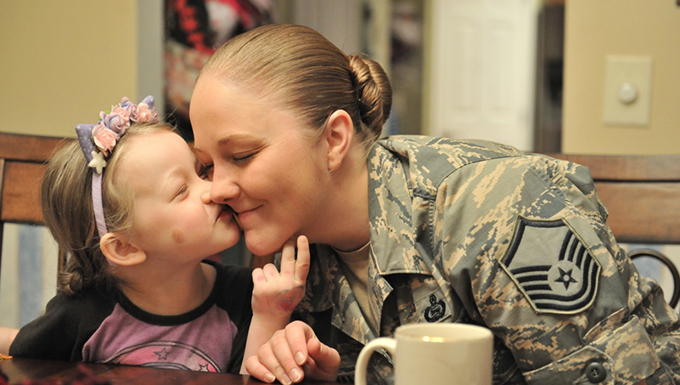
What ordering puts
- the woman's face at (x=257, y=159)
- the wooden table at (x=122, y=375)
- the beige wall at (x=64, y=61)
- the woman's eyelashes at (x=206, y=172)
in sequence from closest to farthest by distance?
the wooden table at (x=122, y=375)
the woman's face at (x=257, y=159)
the woman's eyelashes at (x=206, y=172)
the beige wall at (x=64, y=61)

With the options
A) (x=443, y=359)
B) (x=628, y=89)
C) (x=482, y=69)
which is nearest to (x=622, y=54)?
(x=628, y=89)

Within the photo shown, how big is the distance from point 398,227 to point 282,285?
0.19 m

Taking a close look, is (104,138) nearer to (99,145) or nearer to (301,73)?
(99,145)

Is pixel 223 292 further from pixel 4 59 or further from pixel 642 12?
pixel 642 12

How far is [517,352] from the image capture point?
953 mm

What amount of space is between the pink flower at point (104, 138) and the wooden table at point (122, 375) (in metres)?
0.33

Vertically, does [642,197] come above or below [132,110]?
below

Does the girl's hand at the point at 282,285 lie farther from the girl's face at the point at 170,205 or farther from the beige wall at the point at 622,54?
the beige wall at the point at 622,54

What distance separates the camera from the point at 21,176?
4.37 feet

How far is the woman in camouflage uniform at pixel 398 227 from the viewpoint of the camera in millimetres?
918

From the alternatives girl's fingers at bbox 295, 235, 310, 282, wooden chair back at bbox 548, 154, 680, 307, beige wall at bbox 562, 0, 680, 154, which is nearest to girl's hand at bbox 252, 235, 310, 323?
girl's fingers at bbox 295, 235, 310, 282

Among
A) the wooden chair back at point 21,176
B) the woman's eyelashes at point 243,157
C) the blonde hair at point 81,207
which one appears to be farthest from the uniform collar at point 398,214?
the wooden chair back at point 21,176

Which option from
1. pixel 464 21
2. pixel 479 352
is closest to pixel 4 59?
pixel 479 352

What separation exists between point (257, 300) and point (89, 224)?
297mm
